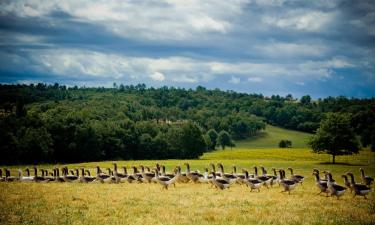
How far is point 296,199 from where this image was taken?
1052 inches

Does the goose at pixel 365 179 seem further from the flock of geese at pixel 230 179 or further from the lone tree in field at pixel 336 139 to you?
the lone tree in field at pixel 336 139

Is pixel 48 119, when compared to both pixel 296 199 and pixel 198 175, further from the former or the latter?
pixel 296 199

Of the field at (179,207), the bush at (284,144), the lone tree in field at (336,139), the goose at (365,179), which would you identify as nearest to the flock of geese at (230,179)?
the goose at (365,179)

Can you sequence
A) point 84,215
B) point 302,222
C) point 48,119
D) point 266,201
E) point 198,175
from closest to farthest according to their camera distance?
1. point 302,222
2. point 84,215
3. point 266,201
4. point 198,175
5. point 48,119

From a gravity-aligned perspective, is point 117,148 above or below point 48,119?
below

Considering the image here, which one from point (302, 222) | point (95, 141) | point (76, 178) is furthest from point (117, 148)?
point (302, 222)

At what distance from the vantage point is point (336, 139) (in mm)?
88438

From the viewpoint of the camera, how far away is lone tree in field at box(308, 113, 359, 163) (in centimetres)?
8812

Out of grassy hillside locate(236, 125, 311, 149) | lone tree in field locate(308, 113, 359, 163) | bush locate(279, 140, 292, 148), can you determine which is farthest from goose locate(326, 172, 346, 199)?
grassy hillside locate(236, 125, 311, 149)

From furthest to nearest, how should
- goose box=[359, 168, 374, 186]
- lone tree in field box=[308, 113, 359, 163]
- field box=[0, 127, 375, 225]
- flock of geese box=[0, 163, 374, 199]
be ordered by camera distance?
lone tree in field box=[308, 113, 359, 163] → goose box=[359, 168, 374, 186] → flock of geese box=[0, 163, 374, 199] → field box=[0, 127, 375, 225]

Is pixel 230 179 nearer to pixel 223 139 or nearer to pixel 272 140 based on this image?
pixel 223 139

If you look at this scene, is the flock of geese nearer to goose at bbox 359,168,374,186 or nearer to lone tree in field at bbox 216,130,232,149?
goose at bbox 359,168,374,186

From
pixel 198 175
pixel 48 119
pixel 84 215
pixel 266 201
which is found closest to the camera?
pixel 84 215

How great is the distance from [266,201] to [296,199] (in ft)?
9.17
